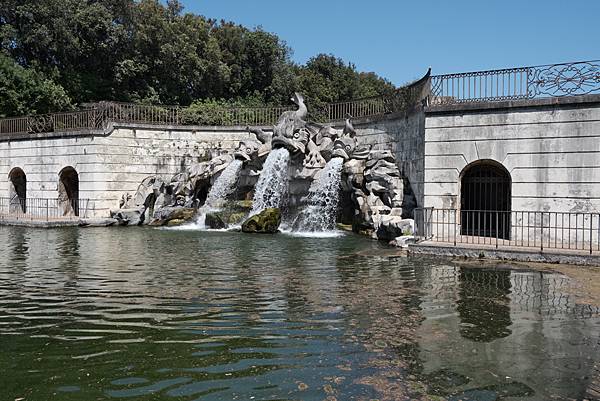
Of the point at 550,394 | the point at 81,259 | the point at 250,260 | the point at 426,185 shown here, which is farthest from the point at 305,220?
the point at 550,394

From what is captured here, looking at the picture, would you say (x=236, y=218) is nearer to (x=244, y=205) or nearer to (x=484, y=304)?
(x=244, y=205)

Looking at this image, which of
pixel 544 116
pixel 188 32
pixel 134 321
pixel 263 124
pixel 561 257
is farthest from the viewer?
pixel 188 32

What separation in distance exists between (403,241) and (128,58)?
104ft

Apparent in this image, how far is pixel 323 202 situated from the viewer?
2372 cm

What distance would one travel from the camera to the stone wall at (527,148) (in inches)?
647

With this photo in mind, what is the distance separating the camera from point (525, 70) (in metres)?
17.2

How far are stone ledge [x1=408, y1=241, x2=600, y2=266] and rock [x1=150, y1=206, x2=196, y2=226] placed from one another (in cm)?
1335

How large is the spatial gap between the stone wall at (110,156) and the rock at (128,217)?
2.28 metres

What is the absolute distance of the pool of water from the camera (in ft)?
18.7

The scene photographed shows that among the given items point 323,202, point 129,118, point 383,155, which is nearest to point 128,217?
point 129,118

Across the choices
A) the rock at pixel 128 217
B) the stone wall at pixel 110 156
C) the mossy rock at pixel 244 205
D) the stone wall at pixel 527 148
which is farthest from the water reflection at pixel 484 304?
the stone wall at pixel 110 156

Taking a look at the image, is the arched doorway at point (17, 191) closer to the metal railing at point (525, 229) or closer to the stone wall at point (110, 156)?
the stone wall at point (110, 156)

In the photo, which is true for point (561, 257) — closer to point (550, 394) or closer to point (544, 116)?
point (544, 116)

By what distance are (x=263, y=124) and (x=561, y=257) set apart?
2124 cm
